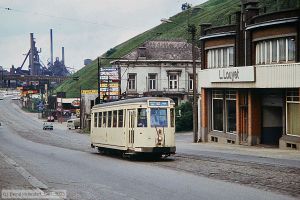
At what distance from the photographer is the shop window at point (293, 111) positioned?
35406 millimetres

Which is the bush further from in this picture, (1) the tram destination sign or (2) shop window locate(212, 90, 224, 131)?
(1) the tram destination sign

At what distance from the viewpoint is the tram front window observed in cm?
2629

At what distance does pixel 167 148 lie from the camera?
2628cm

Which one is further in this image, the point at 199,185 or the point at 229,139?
the point at 229,139

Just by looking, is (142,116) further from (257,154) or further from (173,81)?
(173,81)

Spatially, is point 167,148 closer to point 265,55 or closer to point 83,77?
point 265,55

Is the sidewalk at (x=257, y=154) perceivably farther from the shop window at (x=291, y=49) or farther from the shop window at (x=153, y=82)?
the shop window at (x=153, y=82)

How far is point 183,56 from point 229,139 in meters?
41.6

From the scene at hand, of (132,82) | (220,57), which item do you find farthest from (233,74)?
(132,82)

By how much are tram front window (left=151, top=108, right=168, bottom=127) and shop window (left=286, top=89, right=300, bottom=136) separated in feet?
39.0

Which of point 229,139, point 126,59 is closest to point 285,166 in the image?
point 229,139

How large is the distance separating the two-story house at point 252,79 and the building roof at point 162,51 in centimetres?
3545

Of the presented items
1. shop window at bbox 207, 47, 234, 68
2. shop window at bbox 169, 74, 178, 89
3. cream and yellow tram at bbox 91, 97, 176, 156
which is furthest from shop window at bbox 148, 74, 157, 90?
cream and yellow tram at bbox 91, 97, 176, 156

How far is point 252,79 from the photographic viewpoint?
127 feet
